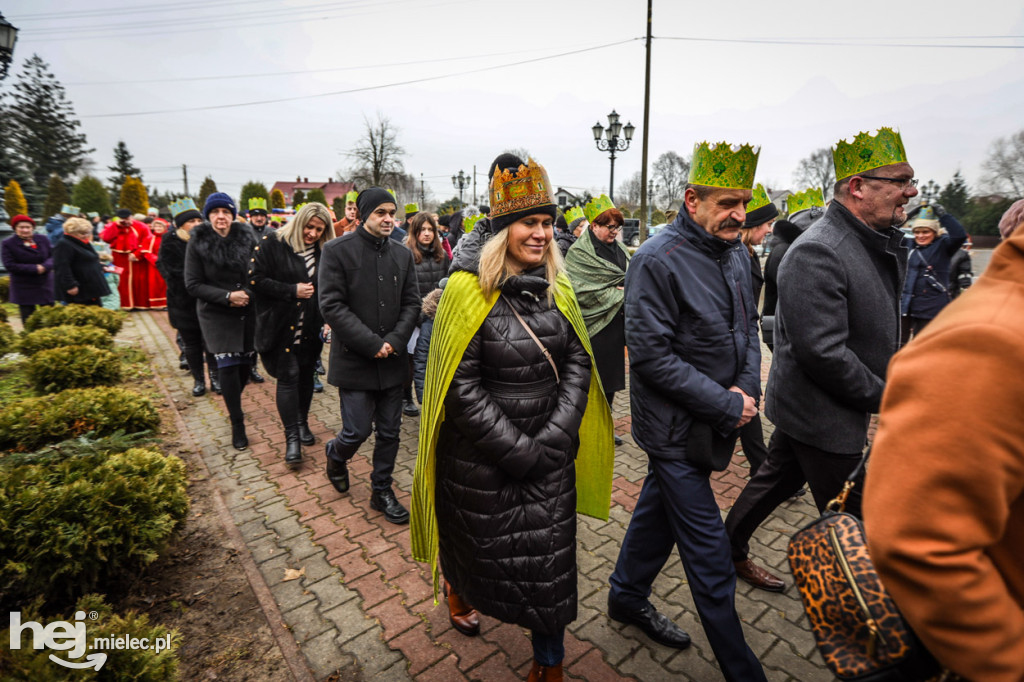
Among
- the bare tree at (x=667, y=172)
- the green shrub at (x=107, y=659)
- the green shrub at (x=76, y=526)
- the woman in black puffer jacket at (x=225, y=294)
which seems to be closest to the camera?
the green shrub at (x=107, y=659)

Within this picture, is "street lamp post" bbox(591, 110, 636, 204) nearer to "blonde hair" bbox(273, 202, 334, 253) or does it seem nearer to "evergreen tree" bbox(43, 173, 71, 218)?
"blonde hair" bbox(273, 202, 334, 253)

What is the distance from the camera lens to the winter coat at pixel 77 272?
330 inches

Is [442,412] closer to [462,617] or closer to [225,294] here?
[462,617]

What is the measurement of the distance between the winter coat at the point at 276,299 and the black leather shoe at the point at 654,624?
3449mm

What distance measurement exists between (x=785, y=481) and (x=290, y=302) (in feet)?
13.2

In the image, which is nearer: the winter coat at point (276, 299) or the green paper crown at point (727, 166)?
the green paper crown at point (727, 166)

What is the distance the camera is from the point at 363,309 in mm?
4027

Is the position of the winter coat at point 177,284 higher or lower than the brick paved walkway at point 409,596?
higher

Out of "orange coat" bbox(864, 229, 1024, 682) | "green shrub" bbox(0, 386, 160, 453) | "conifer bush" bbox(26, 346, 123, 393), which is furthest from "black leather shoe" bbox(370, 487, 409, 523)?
"conifer bush" bbox(26, 346, 123, 393)

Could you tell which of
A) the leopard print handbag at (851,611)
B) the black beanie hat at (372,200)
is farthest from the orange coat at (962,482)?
the black beanie hat at (372,200)

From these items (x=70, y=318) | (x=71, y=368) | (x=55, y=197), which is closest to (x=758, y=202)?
(x=71, y=368)

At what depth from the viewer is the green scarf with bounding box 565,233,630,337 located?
15.5ft

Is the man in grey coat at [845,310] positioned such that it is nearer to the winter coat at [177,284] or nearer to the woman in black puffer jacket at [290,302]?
the woman in black puffer jacket at [290,302]

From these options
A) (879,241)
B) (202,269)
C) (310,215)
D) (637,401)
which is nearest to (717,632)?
(637,401)
